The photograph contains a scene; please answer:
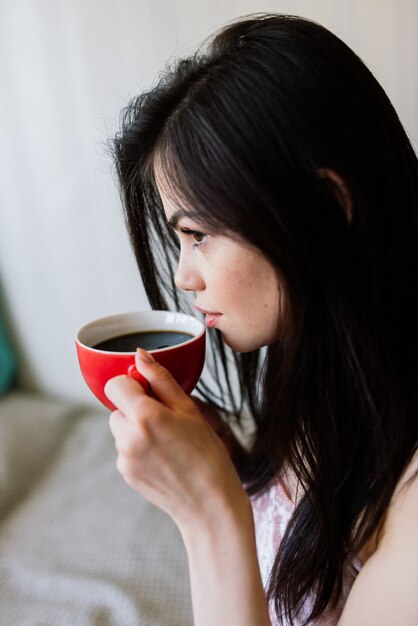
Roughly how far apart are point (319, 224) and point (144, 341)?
0.99ft

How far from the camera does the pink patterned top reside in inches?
28.7

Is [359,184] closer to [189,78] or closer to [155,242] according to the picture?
[189,78]

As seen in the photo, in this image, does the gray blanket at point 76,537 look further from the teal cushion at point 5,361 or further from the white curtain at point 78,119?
the white curtain at point 78,119

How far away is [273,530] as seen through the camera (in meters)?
0.86

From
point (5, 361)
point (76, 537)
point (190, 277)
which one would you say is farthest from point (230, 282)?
point (5, 361)

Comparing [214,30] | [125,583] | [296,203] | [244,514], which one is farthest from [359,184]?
[125,583]

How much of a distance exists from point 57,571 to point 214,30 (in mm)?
935

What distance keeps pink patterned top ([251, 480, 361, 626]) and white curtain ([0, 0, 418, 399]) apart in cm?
53

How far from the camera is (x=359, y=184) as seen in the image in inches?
23.6

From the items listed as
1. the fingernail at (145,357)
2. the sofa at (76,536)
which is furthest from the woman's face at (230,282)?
the sofa at (76,536)

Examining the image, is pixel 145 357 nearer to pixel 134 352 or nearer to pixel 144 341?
pixel 134 352

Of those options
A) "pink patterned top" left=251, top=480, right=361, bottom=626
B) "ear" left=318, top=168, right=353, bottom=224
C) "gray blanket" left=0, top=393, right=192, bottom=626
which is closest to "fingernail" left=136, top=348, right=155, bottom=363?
"ear" left=318, top=168, right=353, bottom=224

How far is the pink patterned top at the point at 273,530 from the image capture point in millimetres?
729

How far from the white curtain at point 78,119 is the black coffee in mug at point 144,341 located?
0.49m
